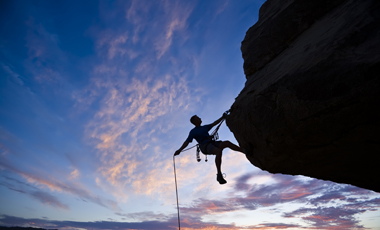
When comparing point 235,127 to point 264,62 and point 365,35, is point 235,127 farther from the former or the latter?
point 365,35

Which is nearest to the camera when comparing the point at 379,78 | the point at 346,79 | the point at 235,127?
the point at 379,78

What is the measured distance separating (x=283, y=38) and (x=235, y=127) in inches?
93.5

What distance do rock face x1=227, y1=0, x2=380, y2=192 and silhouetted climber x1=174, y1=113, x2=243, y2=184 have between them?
724mm

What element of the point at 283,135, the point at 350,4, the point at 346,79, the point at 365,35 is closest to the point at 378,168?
the point at 283,135

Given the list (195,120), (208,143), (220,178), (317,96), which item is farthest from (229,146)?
(317,96)

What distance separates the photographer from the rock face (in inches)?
125

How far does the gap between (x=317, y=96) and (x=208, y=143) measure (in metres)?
3.37

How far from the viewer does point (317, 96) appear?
3416 mm

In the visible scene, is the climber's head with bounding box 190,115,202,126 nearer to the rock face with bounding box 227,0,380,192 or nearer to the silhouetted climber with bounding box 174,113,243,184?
the silhouetted climber with bounding box 174,113,243,184

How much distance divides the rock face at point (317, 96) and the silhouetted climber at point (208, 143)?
0.72m

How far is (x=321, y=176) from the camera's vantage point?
4.78m

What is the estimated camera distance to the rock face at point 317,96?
125 inches

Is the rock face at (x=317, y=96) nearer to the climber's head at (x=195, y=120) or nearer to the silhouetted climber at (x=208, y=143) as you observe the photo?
the silhouetted climber at (x=208, y=143)

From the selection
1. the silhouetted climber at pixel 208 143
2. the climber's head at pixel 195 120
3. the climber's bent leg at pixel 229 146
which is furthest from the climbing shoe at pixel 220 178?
the climber's head at pixel 195 120
